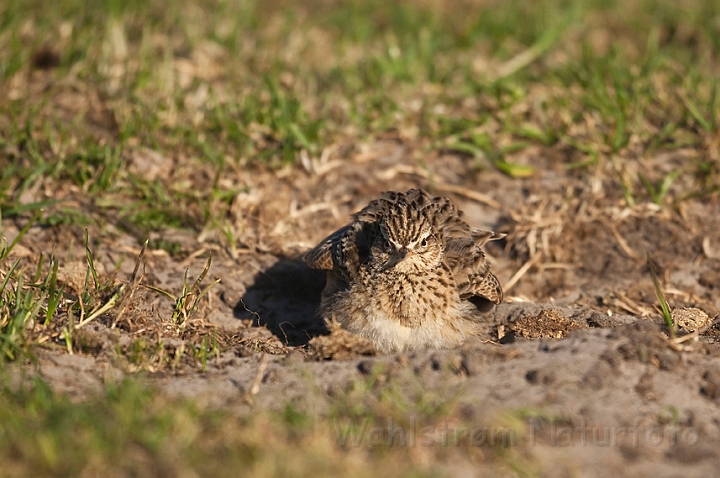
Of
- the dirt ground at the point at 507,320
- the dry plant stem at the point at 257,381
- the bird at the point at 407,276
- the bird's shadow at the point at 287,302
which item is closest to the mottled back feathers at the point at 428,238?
the bird at the point at 407,276

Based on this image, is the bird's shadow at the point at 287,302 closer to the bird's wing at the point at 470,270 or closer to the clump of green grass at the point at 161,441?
the bird's wing at the point at 470,270

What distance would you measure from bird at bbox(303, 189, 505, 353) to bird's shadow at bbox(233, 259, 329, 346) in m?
0.38

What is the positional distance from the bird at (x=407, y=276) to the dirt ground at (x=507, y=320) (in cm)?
26

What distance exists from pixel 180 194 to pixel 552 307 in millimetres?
3177

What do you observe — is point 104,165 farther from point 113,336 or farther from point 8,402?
point 8,402

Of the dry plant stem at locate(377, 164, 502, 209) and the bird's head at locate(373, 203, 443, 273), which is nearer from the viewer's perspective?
the bird's head at locate(373, 203, 443, 273)

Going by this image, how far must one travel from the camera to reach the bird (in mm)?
5742

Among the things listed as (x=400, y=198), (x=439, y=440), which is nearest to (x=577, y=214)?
(x=400, y=198)

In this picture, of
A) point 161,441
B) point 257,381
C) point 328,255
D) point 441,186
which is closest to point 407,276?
point 328,255

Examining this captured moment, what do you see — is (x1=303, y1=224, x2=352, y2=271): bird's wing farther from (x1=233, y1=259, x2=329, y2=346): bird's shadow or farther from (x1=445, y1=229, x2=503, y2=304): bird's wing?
(x1=445, y1=229, x2=503, y2=304): bird's wing

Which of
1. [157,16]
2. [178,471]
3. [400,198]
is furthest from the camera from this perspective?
[157,16]

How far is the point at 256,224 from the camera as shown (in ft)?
24.2

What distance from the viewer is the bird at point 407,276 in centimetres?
574

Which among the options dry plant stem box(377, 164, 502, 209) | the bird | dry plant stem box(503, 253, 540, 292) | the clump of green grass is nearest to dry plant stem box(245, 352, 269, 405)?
the clump of green grass
